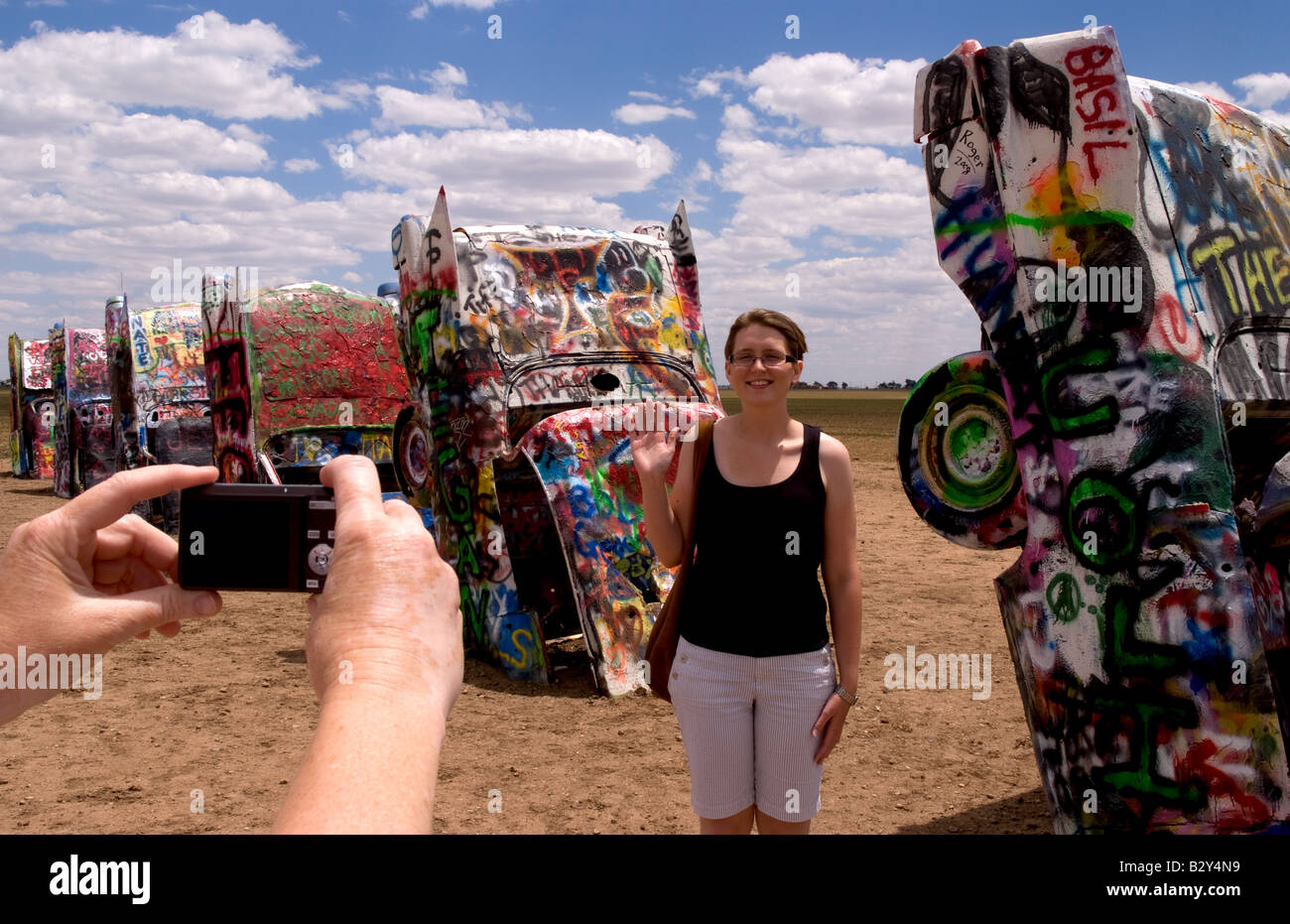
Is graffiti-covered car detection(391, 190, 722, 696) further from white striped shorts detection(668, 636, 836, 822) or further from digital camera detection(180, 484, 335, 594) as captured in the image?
digital camera detection(180, 484, 335, 594)

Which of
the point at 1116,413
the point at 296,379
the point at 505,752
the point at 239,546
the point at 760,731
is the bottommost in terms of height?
the point at 505,752

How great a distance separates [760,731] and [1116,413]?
183cm

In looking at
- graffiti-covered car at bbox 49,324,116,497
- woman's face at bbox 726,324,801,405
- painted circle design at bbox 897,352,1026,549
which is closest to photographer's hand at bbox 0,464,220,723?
woman's face at bbox 726,324,801,405

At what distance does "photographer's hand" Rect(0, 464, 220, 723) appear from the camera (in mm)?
1435

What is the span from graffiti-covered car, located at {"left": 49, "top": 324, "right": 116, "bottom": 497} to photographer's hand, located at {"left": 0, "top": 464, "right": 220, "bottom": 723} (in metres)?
18.3

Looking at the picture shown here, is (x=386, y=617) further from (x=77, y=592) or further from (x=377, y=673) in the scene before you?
(x=77, y=592)

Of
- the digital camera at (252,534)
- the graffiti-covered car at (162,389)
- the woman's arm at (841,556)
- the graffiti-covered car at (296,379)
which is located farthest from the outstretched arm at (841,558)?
the graffiti-covered car at (162,389)

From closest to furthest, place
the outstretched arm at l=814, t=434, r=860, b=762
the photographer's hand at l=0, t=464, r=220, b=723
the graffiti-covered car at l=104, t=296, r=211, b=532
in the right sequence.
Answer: the photographer's hand at l=0, t=464, r=220, b=723, the outstretched arm at l=814, t=434, r=860, b=762, the graffiti-covered car at l=104, t=296, r=211, b=532

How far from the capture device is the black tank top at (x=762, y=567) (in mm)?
3076

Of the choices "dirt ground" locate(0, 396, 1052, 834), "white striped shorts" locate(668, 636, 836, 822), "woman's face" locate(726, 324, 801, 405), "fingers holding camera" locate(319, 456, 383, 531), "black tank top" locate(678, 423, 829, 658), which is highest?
"woman's face" locate(726, 324, 801, 405)

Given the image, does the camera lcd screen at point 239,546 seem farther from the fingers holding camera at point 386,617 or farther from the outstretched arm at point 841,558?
the outstretched arm at point 841,558

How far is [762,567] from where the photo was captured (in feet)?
10.2

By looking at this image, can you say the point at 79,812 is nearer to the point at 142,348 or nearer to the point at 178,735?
the point at 178,735

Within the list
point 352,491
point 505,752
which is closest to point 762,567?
point 352,491
